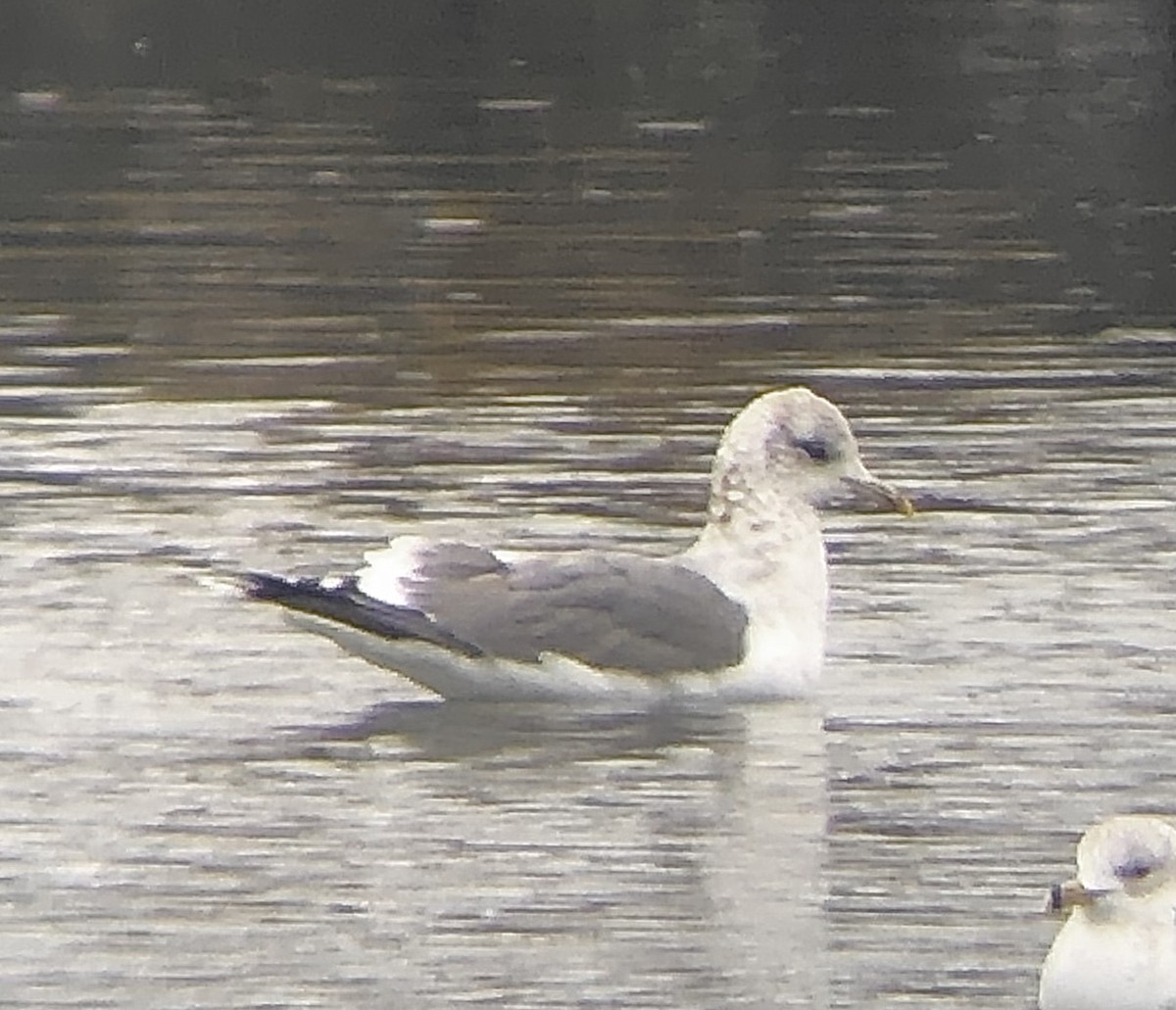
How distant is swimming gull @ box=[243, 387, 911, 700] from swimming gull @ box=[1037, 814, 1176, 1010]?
2.50 metres

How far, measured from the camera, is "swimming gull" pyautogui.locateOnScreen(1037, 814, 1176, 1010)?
7.38m

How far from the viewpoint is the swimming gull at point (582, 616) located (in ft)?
32.3

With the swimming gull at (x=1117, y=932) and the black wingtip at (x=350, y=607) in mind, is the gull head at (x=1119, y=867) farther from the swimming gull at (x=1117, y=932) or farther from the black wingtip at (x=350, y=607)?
the black wingtip at (x=350, y=607)

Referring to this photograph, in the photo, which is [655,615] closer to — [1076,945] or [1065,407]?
[1076,945]

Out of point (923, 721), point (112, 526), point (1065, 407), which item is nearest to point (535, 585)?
point (923, 721)

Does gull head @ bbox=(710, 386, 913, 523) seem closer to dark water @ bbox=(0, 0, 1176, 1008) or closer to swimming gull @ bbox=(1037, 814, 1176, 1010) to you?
dark water @ bbox=(0, 0, 1176, 1008)

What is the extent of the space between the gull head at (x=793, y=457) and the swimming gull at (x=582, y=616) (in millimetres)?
98

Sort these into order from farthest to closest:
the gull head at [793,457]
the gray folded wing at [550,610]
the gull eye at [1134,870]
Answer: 1. the gull head at [793,457]
2. the gray folded wing at [550,610]
3. the gull eye at [1134,870]

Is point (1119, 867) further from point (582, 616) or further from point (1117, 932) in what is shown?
point (582, 616)

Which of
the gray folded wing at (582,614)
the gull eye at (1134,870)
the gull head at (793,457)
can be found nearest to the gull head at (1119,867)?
the gull eye at (1134,870)

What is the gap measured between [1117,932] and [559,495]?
4800mm

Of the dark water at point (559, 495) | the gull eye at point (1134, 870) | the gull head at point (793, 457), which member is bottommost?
the dark water at point (559, 495)

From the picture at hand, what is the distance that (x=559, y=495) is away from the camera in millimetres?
12016

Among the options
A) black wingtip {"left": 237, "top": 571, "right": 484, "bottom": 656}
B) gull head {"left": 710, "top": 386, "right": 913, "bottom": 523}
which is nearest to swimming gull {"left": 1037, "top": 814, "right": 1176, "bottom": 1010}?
black wingtip {"left": 237, "top": 571, "right": 484, "bottom": 656}
